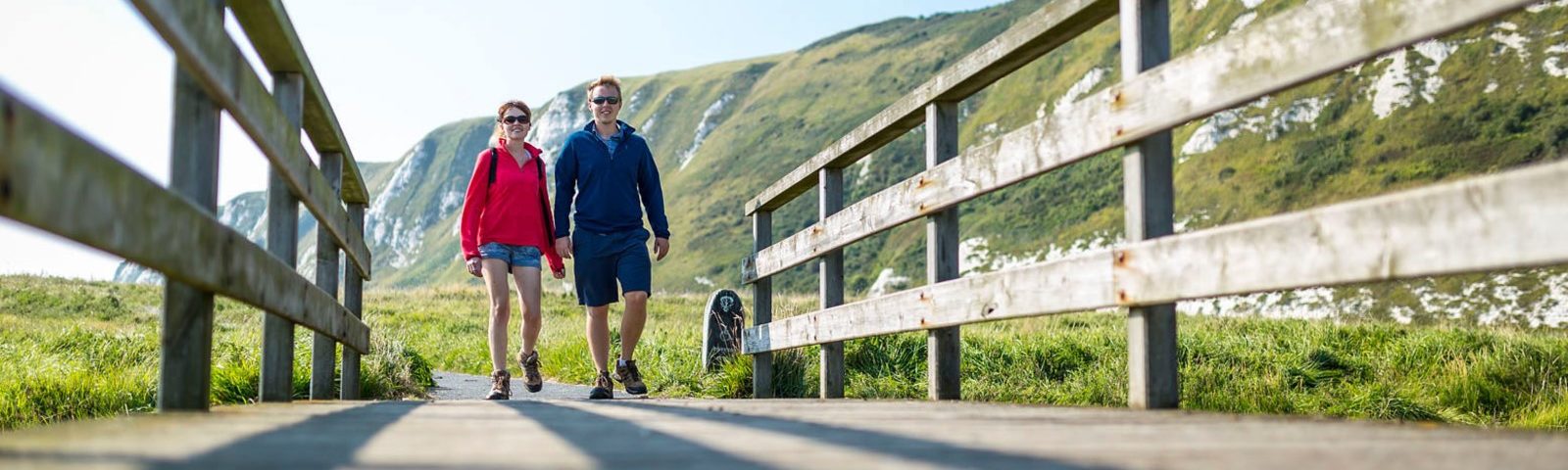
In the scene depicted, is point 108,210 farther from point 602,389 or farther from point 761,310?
point 761,310

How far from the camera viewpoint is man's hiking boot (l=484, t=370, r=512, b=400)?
6.67 meters

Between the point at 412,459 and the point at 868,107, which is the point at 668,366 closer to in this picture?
the point at 412,459

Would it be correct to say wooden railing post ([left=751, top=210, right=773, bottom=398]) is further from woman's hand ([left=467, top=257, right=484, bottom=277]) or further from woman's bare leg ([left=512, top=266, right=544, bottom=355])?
woman's hand ([left=467, top=257, right=484, bottom=277])

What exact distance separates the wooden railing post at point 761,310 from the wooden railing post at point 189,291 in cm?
443

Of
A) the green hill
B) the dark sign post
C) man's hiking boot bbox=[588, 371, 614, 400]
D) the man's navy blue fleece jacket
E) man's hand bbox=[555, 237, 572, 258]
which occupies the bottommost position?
man's hiking boot bbox=[588, 371, 614, 400]

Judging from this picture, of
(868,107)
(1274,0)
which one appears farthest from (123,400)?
(868,107)

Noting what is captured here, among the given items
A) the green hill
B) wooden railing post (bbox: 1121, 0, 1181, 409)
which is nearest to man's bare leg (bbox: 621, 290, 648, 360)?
wooden railing post (bbox: 1121, 0, 1181, 409)

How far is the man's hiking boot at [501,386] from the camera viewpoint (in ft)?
21.9

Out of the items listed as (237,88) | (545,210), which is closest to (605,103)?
(545,210)

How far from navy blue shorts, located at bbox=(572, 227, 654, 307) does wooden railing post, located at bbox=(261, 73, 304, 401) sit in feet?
9.05

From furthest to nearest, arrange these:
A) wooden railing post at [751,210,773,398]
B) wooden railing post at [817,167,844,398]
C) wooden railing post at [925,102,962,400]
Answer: wooden railing post at [751,210,773,398] < wooden railing post at [817,167,844,398] < wooden railing post at [925,102,962,400]

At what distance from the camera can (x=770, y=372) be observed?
24.9ft

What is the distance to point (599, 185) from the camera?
7.21m

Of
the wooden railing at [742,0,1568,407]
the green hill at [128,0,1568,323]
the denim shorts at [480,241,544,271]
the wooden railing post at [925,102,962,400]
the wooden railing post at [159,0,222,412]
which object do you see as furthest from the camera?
the green hill at [128,0,1568,323]
